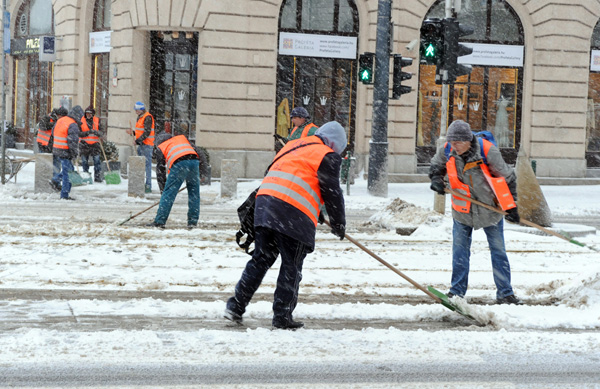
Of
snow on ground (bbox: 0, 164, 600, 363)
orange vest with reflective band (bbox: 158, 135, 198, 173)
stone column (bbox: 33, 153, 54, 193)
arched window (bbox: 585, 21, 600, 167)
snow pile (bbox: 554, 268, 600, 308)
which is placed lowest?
snow on ground (bbox: 0, 164, 600, 363)

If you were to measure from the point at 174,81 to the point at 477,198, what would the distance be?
17.1 metres

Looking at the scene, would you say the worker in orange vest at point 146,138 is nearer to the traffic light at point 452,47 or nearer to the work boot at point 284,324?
the traffic light at point 452,47

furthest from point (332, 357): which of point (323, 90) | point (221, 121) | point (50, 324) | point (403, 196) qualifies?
point (323, 90)

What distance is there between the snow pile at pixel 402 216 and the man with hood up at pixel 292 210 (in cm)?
636

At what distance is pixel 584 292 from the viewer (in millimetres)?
7438

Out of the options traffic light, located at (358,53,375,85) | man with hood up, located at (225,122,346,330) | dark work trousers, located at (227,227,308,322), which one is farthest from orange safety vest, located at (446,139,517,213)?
traffic light, located at (358,53,375,85)

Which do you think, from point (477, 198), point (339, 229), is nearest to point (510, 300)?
point (477, 198)

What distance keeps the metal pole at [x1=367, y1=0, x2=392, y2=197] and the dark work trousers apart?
12411 mm

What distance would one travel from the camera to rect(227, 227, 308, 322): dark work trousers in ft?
20.4

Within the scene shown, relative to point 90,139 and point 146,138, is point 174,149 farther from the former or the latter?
point 90,139

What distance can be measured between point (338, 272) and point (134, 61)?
15482 millimetres

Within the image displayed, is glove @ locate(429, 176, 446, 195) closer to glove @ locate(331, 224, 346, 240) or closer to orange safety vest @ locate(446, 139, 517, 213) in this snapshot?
orange safety vest @ locate(446, 139, 517, 213)

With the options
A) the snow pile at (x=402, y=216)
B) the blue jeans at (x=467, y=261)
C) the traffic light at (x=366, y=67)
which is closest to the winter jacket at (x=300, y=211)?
the blue jeans at (x=467, y=261)

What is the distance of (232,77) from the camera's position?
2231 centimetres
